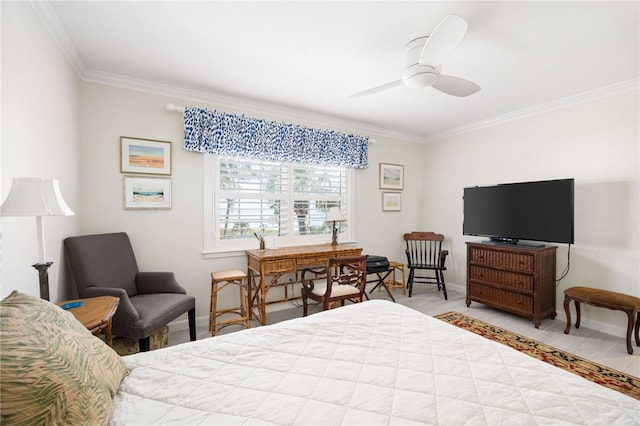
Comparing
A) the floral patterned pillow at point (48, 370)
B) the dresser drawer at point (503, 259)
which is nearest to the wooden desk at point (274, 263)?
the dresser drawer at point (503, 259)

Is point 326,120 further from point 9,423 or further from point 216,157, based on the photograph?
point 9,423

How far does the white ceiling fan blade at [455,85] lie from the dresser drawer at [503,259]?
2093mm

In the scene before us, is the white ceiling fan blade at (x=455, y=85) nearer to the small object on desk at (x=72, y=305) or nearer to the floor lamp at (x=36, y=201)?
the floor lamp at (x=36, y=201)

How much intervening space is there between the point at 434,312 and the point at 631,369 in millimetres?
1755

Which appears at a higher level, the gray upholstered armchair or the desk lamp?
the desk lamp

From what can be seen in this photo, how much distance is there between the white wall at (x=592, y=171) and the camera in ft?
9.89

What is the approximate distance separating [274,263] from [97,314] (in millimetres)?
1711

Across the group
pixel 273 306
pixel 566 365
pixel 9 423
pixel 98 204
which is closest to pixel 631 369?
pixel 566 365

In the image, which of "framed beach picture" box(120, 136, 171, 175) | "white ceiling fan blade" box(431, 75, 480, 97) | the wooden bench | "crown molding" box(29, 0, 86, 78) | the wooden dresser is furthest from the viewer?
the wooden dresser

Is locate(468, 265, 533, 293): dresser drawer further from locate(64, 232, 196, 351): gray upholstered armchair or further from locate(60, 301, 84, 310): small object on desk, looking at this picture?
locate(60, 301, 84, 310): small object on desk

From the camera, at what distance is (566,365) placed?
2475mm

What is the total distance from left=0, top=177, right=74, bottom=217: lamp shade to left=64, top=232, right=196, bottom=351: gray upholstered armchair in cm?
93

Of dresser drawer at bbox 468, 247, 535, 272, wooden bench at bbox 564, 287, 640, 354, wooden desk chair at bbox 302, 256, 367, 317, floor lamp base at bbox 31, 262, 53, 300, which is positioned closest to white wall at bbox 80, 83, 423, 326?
wooden desk chair at bbox 302, 256, 367, 317

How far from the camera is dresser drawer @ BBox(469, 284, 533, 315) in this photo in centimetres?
335
